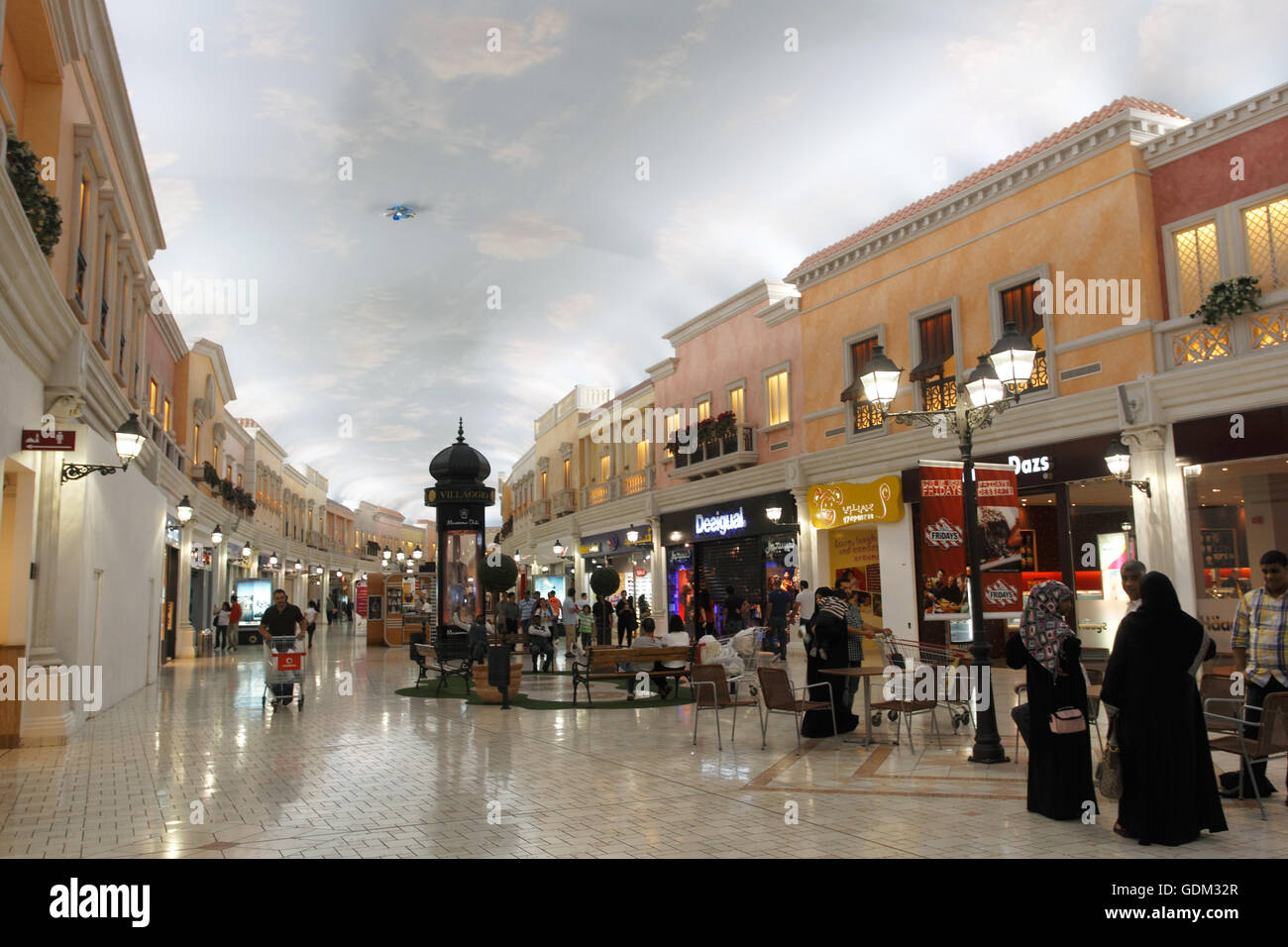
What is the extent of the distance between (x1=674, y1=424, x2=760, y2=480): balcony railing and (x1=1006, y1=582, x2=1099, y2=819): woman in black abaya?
14.7 m

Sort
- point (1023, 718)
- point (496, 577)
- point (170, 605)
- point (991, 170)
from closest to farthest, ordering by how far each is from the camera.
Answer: point (1023, 718) < point (991, 170) < point (496, 577) < point (170, 605)

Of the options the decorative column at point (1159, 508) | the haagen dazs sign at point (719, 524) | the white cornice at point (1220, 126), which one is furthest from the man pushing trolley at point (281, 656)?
the white cornice at point (1220, 126)

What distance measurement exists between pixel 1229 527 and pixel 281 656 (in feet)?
40.8

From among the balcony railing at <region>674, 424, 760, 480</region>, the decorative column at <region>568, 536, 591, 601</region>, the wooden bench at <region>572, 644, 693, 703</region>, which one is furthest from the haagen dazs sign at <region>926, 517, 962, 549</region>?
the decorative column at <region>568, 536, 591, 601</region>

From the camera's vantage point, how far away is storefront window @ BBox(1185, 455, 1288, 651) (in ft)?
39.3

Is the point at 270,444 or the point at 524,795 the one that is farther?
the point at 270,444

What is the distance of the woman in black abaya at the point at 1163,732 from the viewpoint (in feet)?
16.0

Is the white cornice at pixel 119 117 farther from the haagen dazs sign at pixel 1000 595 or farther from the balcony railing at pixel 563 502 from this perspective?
the balcony railing at pixel 563 502

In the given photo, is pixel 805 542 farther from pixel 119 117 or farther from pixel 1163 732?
pixel 1163 732

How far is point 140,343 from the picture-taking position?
16141 millimetres

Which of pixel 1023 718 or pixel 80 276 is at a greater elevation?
pixel 80 276

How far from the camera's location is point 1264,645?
234 inches
